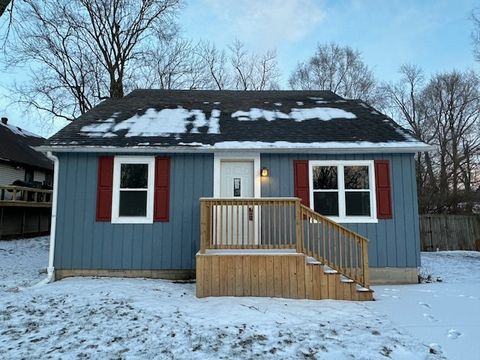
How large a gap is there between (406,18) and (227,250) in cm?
1330

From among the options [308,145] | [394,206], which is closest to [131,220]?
[308,145]

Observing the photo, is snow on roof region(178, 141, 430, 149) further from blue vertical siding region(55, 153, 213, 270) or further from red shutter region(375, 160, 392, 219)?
blue vertical siding region(55, 153, 213, 270)

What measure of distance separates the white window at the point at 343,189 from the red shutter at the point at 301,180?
0.39 feet

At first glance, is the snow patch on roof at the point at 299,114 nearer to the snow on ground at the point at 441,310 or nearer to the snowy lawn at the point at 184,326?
the snow on ground at the point at 441,310

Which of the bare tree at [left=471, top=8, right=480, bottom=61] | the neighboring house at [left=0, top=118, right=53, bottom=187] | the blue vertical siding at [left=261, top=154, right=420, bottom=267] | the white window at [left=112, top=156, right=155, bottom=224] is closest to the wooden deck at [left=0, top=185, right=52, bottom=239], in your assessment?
the neighboring house at [left=0, top=118, right=53, bottom=187]

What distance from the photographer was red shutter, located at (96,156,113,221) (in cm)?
711

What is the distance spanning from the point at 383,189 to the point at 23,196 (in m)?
15.2

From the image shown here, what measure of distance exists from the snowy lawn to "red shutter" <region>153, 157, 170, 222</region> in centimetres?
168

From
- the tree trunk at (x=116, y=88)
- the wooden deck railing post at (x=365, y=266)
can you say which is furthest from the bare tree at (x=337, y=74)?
the wooden deck railing post at (x=365, y=266)

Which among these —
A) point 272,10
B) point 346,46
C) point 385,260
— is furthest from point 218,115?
point 346,46

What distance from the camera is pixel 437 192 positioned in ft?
64.5

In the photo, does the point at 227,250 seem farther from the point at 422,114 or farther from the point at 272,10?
the point at 422,114

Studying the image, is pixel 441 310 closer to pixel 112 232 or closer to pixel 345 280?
pixel 345 280

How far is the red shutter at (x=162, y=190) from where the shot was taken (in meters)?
7.15
